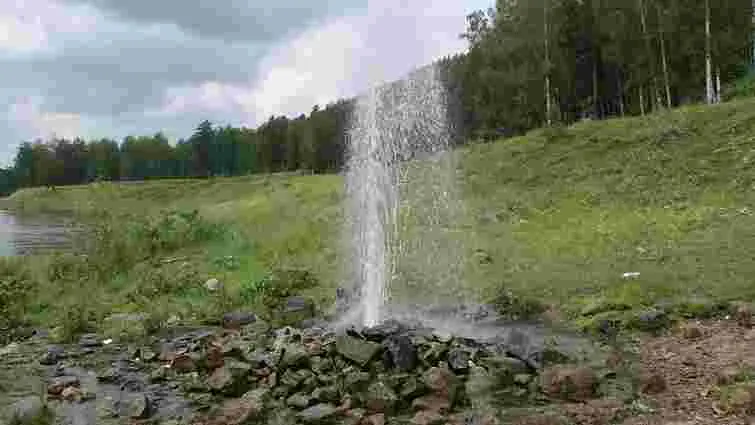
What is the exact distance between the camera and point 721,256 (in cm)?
1784

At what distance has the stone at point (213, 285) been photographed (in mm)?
20933

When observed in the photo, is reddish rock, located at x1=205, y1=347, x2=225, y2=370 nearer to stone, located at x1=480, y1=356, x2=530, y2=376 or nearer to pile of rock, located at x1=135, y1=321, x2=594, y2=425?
pile of rock, located at x1=135, y1=321, x2=594, y2=425

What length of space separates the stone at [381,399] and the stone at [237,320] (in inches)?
277

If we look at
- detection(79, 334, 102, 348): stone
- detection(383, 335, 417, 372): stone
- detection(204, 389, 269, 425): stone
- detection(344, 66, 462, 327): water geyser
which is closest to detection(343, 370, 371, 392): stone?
detection(383, 335, 417, 372): stone

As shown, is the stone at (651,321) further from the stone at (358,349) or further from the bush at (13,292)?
the bush at (13,292)

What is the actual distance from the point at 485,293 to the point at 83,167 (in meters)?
155

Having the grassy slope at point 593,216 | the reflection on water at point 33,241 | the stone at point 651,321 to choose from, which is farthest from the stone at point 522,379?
the reflection on water at point 33,241

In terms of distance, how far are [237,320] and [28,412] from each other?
21.8 ft

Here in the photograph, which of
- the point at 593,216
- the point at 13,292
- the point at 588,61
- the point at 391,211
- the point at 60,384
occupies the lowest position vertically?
the point at 60,384

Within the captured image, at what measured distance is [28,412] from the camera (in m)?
10.8

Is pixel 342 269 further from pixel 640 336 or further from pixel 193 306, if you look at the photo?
pixel 640 336

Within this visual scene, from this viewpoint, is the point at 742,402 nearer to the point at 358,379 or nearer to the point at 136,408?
the point at 358,379

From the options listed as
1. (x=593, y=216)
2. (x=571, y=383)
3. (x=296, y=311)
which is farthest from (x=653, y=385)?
(x=593, y=216)

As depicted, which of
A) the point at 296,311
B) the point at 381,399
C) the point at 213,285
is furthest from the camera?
the point at 213,285
